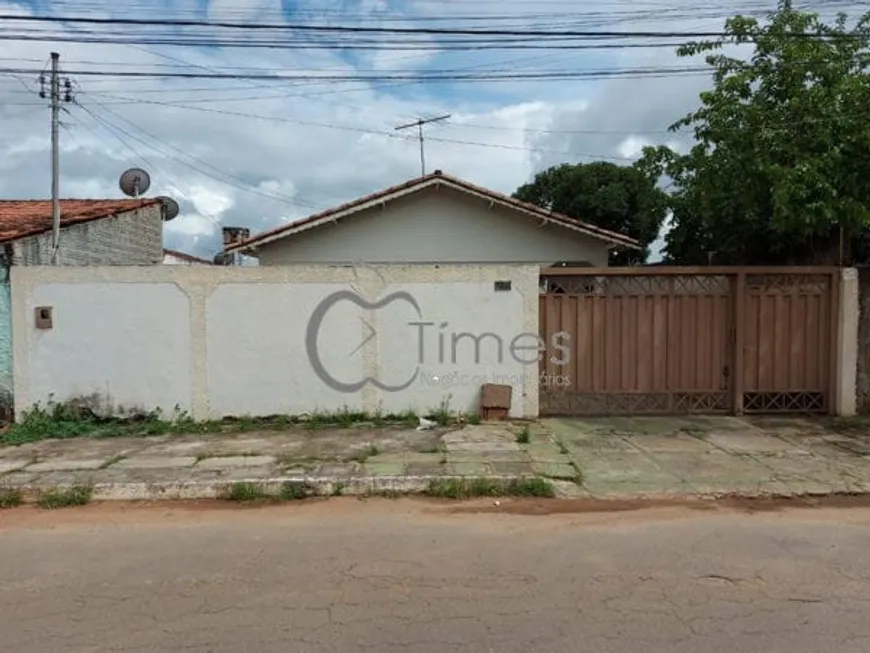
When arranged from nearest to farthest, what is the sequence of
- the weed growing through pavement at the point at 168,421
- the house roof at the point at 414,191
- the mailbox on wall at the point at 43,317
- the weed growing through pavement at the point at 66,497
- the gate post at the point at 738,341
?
1. the weed growing through pavement at the point at 66,497
2. the weed growing through pavement at the point at 168,421
3. the mailbox on wall at the point at 43,317
4. the gate post at the point at 738,341
5. the house roof at the point at 414,191

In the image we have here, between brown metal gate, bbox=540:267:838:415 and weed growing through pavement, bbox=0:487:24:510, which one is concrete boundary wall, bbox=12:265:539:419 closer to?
brown metal gate, bbox=540:267:838:415

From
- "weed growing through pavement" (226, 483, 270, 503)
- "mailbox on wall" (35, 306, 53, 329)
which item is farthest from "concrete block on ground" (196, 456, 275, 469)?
"mailbox on wall" (35, 306, 53, 329)

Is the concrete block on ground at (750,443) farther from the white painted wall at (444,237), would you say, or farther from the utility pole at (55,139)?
the utility pole at (55,139)

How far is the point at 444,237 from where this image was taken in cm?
1515

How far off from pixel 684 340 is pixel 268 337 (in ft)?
18.5

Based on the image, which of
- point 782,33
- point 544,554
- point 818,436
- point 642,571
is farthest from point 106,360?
point 782,33

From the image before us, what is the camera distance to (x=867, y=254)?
13.1 meters

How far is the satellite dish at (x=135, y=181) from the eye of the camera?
18.8 metres

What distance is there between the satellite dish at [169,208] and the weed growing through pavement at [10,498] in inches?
572

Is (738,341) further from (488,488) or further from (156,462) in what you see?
(156,462)

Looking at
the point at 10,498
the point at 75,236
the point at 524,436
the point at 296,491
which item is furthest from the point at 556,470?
the point at 75,236

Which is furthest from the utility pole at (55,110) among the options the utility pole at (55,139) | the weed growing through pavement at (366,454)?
the weed growing through pavement at (366,454)

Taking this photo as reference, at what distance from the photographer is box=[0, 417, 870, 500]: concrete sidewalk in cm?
658

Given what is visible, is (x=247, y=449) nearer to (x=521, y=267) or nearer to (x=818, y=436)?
(x=521, y=267)
